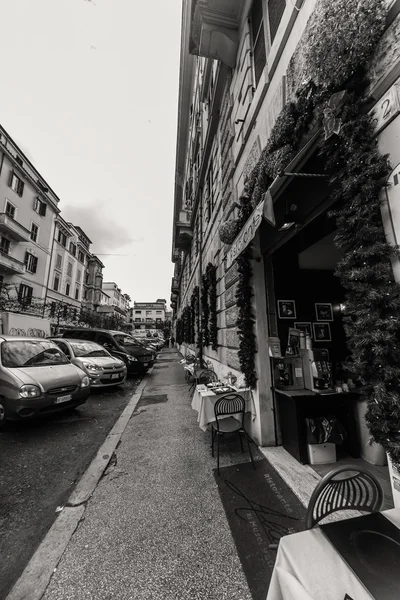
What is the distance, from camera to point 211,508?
8.32 feet

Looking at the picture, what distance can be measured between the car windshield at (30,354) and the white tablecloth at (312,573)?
5.54m

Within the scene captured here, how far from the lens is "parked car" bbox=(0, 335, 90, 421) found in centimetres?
431

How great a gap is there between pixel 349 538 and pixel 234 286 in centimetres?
445

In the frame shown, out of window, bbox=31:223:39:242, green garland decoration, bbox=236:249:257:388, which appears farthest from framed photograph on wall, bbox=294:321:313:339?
window, bbox=31:223:39:242

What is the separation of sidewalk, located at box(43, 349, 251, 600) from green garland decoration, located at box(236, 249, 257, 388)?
→ 1320mm

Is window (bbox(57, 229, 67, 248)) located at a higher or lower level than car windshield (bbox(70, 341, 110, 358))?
higher

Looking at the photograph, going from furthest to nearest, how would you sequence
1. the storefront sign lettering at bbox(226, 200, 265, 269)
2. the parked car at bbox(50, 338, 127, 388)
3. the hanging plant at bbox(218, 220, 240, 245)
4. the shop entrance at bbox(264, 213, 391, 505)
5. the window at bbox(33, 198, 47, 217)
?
1. the window at bbox(33, 198, 47, 217)
2. the parked car at bbox(50, 338, 127, 388)
3. the hanging plant at bbox(218, 220, 240, 245)
4. the shop entrance at bbox(264, 213, 391, 505)
5. the storefront sign lettering at bbox(226, 200, 265, 269)

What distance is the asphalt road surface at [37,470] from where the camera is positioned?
215cm

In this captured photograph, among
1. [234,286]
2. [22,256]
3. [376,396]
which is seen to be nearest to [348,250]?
[376,396]

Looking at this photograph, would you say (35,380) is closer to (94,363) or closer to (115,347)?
(94,363)

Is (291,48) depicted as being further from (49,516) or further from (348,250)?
(49,516)

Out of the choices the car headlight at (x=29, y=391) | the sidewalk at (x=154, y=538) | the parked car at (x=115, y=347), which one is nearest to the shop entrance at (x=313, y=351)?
the sidewalk at (x=154, y=538)

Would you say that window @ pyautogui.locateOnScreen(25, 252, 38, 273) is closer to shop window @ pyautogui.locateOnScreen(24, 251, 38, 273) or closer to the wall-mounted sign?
shop window @ pyautogui.locateOnScreen(24, 251, 38, 273)

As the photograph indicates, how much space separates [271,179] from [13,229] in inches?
977
